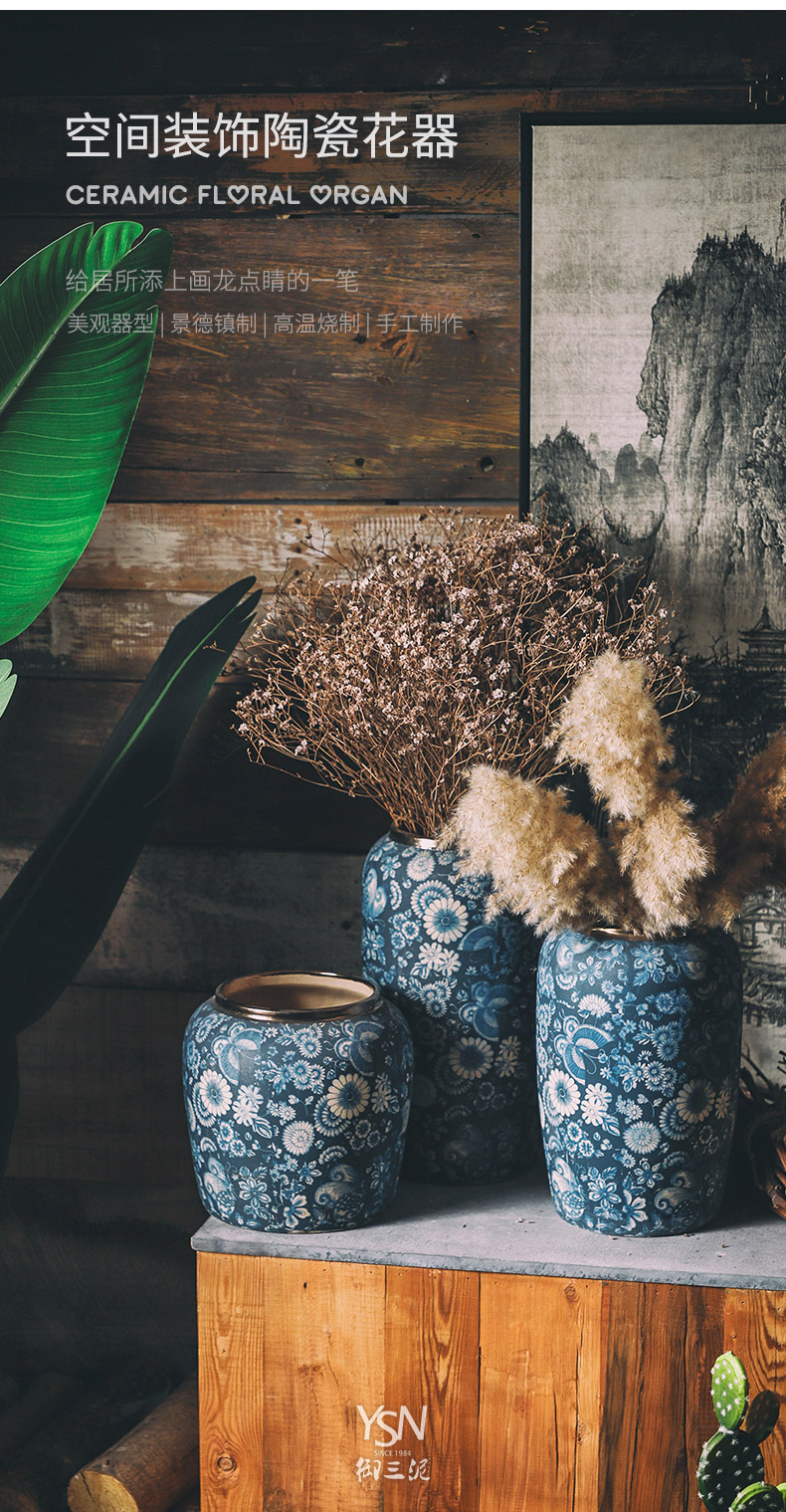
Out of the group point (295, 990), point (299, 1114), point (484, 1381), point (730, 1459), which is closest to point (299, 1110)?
point (299, 1114)

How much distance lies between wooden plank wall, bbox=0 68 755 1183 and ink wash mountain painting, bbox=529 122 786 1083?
5 cm

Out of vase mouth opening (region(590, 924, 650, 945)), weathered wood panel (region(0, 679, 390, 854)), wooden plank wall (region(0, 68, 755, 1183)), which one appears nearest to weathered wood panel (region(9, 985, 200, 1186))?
wooden plank wall (region(0, 68, 755, 1183))

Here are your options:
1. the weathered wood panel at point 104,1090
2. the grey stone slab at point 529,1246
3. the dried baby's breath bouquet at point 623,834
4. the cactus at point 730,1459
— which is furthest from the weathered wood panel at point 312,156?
the cactus at point 730,1459

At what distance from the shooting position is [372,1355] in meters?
1.02

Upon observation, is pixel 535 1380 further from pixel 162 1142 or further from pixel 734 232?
pixel 734 232

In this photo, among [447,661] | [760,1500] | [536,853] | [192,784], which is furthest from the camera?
[192,784]

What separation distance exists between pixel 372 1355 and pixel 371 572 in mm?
702

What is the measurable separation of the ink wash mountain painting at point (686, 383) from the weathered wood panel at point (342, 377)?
61mm

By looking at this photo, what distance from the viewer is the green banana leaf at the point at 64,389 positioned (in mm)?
1097

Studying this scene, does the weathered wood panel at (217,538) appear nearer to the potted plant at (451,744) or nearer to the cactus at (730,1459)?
the potted plant at (451,744)

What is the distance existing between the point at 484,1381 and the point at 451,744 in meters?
0.55

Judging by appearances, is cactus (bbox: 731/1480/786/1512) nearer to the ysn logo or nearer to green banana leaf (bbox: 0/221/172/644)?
the ysn logo

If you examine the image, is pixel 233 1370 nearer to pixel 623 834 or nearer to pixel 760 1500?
pixel 760 1500

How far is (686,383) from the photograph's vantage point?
1.25 metres
